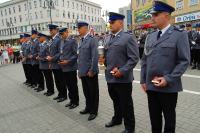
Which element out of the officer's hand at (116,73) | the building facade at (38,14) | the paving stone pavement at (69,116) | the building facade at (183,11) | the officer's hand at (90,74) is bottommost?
the paving stone pavement at (69,116)

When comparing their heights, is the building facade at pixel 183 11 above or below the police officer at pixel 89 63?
above

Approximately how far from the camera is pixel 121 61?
446cm

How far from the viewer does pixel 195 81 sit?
8.82 meters

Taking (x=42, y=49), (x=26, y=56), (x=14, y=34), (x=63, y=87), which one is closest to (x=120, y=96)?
(x=63, y=87)

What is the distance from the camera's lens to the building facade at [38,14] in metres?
76.6

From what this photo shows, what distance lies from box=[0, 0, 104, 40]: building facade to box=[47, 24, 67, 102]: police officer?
64711mm

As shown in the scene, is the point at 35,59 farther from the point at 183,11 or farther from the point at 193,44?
the point at 183,11

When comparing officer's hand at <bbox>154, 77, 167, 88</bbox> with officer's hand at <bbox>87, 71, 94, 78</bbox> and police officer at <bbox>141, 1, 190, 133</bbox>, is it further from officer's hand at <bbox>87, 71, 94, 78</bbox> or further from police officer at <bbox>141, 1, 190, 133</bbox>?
officer's hand at <bbox>87, 71, 94, 78</bbox>

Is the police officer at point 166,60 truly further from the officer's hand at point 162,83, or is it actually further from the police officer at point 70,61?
the police officer at point 70,61

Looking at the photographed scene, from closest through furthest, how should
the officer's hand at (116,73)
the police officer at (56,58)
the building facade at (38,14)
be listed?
the officer's hand at (116,73) < the police officer at (56,58) < the building facade at (38,14)

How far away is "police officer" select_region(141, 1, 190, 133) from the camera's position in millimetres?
3252

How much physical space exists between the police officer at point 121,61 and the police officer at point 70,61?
6.62 feet

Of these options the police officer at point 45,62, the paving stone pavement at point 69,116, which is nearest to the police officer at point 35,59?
the police officer at point 45,62

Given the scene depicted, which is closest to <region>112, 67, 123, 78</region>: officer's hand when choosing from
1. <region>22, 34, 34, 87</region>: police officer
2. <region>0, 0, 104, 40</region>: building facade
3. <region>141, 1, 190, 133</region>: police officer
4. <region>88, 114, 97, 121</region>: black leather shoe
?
<region>141, 1, 190, 133</region>: police officer
